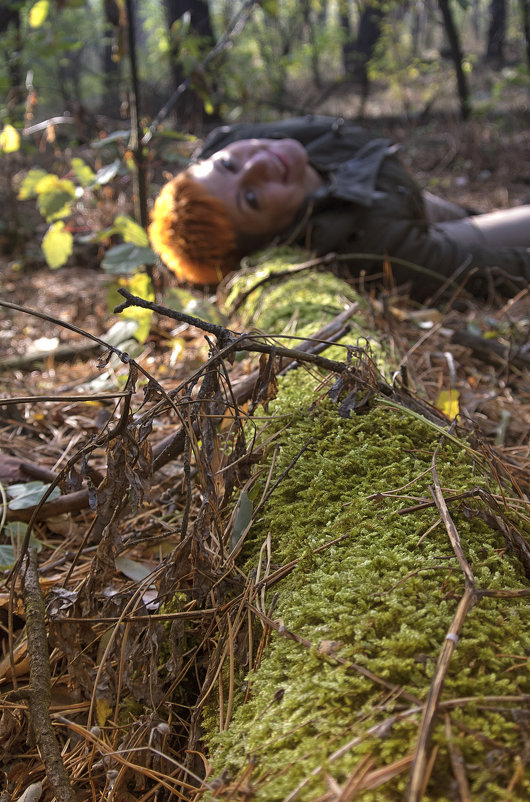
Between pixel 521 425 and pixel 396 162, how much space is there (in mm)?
2501

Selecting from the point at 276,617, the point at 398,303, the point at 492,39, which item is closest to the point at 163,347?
the point at 398,303

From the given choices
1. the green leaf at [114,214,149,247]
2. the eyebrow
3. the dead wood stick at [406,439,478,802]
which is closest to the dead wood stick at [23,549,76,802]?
the dead wood stick at [406,439,478,802]

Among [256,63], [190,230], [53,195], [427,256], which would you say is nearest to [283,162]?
[190,230]

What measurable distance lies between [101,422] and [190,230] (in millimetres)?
1726

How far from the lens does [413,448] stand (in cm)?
114

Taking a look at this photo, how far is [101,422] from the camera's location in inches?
64.0

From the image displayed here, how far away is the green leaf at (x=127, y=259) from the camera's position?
2023 millimetres

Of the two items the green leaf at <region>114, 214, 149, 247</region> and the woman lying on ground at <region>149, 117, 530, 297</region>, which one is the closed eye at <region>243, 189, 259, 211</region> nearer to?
the woman lying on ground at <region>149, 117, 530, 297</region>

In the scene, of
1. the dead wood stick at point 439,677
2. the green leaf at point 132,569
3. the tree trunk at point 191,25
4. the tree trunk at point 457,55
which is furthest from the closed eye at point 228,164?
the tree trunk at point 191,25

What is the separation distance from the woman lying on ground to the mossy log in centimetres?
204

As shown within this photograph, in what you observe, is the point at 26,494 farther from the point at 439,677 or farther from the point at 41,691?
the point at 439,677

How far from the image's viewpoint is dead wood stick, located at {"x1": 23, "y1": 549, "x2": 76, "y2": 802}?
0.82 metres

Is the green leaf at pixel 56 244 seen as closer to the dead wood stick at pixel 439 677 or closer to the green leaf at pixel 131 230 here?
the green leaf at pixel 131 230

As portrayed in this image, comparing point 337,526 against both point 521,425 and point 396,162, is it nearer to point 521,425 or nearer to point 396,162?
point 521,425
